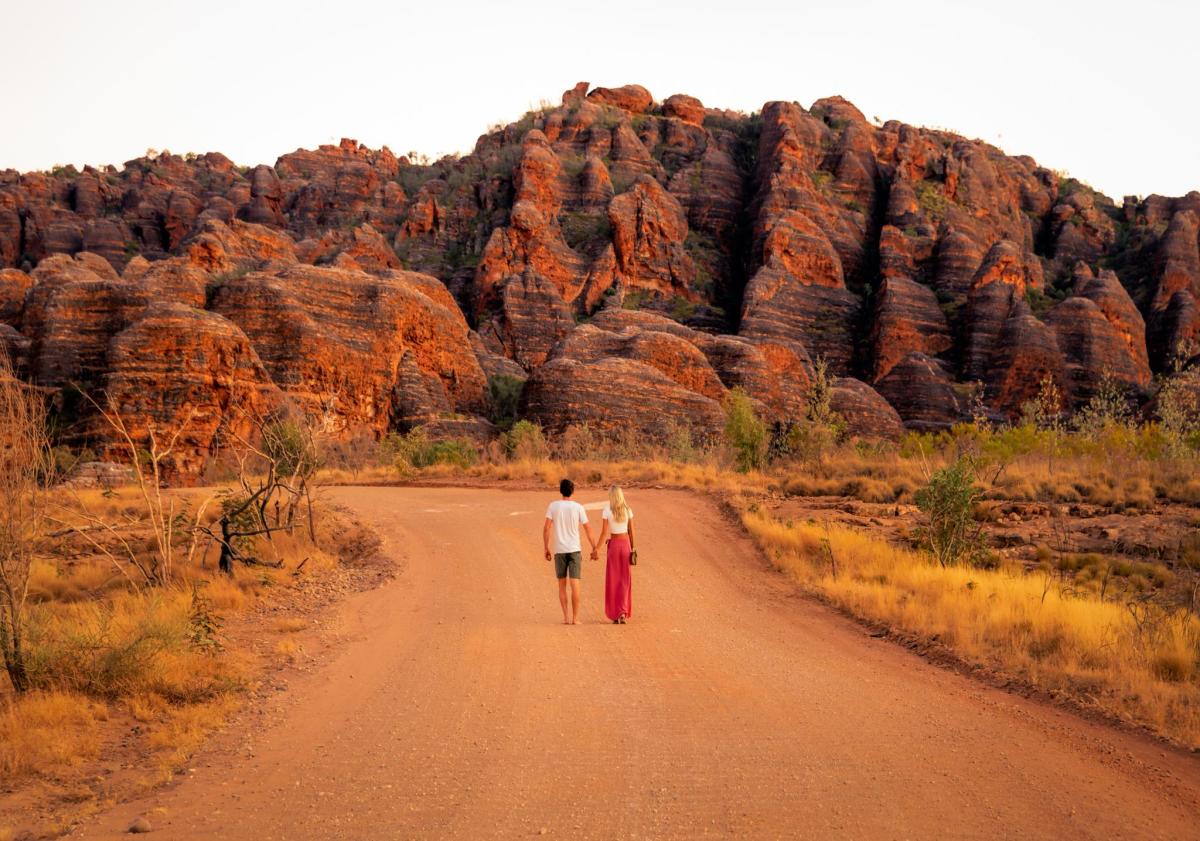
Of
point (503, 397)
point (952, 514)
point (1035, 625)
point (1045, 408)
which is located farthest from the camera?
point (1045, 408)

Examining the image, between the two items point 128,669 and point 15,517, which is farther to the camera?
point 15,517

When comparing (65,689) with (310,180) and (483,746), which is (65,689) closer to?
(483,746)

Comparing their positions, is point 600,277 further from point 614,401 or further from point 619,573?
point 619,573

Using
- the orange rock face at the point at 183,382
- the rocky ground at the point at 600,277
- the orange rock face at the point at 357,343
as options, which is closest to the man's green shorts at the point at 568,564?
the orange rock face at the point at 183,382

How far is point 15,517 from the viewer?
22.8 feet

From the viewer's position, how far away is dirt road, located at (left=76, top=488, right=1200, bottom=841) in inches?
180

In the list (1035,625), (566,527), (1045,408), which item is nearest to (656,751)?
(566,527)

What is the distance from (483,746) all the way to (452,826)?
120cm

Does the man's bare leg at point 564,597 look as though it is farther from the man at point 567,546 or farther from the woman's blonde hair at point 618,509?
the woman's blonde hair at point 618,509

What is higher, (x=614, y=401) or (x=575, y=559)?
(x=614, y=401)

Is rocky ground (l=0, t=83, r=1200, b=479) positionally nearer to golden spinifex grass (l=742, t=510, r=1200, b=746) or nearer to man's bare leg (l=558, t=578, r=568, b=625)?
man's bare leg (l=558, t=578, r=568, b=625)

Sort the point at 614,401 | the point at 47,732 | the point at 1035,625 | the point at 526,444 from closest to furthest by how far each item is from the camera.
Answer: the point at 47,732 < the point at 1035,625 < the point at 526,444 < the point at 614,401

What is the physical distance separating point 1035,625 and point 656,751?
5471 millimetres

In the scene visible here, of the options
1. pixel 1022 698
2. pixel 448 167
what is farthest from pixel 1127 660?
pixel 448 167
